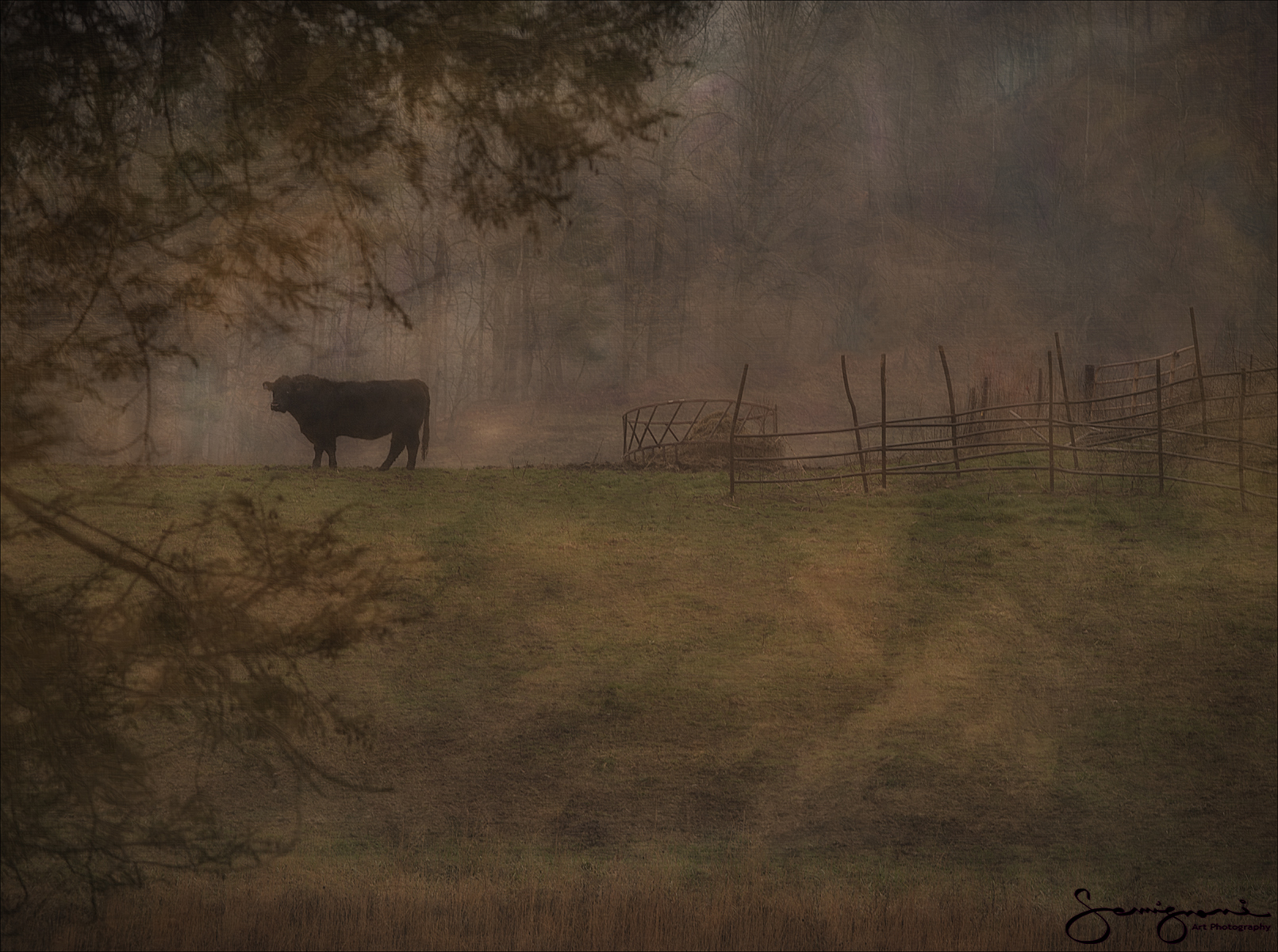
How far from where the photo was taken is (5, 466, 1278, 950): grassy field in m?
3.46

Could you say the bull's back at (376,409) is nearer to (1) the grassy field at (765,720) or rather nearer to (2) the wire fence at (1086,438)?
(1) the grassy field at (765,720)

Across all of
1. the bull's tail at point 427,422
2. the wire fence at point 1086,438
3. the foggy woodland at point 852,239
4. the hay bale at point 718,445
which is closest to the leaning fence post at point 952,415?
the wire fence at point 1086,438

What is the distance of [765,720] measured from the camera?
4.05 m

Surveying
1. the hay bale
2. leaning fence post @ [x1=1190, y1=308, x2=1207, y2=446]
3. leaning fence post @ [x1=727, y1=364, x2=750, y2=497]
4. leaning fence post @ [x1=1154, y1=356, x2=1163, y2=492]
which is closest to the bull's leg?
the hay bale

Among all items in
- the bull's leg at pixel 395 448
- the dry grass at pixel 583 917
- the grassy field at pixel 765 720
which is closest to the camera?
the dry grass at pixel 583 917

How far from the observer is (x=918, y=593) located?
4457 millimetres

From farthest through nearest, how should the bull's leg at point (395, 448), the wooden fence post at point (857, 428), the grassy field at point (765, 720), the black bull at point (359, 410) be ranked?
the wooden fence post at point (857, 428), the bull's leg at point (395, 448), the black bull at point (359, 410), the grassy field at point (765, 720)

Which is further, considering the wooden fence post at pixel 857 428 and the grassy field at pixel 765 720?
the wooden fence post at pixel 857 428

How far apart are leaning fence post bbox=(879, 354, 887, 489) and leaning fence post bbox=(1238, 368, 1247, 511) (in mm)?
1583

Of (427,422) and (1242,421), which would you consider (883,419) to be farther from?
(427,422)

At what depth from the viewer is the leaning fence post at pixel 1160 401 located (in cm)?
498

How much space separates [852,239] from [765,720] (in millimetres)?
2743

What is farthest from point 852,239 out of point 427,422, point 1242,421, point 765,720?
point 765,720

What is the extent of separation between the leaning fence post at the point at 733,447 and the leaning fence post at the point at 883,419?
0.70m
